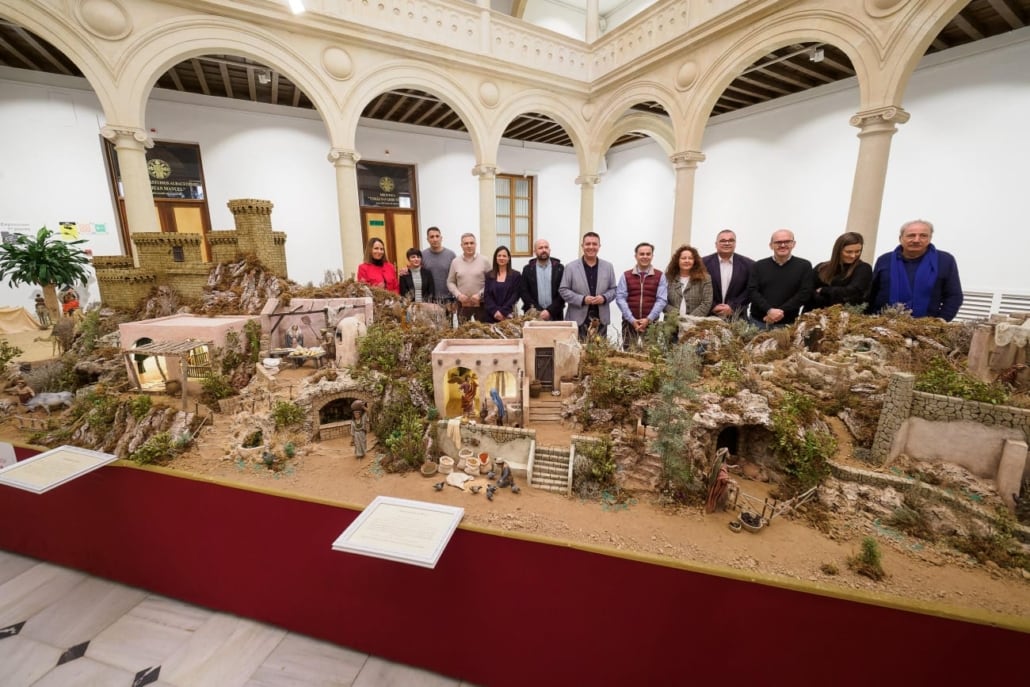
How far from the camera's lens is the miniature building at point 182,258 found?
285 inches

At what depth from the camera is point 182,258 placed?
763cm

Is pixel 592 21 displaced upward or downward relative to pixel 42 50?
upward

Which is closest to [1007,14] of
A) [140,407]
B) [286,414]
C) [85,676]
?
[286,414]

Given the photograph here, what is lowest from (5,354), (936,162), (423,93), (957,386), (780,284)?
(5,354)

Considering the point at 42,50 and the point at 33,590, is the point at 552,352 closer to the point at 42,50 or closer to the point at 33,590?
the point at 33,590

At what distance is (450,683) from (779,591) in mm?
2660

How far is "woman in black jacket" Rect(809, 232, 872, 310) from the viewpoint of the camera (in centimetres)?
543

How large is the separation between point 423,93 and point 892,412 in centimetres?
1302

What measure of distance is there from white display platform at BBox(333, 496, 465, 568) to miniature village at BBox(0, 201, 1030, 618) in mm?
482

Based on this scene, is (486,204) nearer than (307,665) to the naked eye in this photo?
No

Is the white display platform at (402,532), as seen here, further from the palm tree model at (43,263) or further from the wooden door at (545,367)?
the palm tree model at (43,263)

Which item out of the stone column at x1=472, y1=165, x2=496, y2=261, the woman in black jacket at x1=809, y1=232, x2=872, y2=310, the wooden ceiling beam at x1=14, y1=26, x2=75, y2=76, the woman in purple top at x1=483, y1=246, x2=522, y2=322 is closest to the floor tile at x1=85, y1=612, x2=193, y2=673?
the woman in purple top at x1=483, y1=246, x2=522, y2=322

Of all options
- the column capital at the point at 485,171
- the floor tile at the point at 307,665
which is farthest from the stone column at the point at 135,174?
the floor tile at the point at 307,665

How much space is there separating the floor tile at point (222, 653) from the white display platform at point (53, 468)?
174 centimetres
